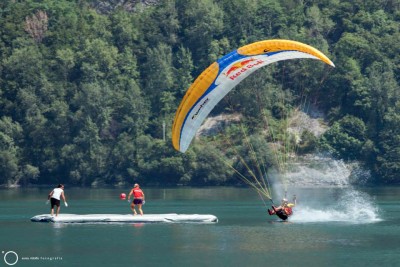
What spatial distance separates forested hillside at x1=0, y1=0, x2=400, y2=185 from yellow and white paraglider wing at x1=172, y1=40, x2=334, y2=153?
59181 mm

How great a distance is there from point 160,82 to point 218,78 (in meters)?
72.8

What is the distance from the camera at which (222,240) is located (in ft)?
155

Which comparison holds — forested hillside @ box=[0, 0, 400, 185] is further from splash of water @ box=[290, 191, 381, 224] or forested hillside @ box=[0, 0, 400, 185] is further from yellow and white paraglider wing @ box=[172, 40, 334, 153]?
yellow and white paraglider wing @ box=[172, 40, 334, 153]

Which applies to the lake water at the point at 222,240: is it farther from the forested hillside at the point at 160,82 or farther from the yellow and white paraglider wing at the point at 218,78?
the forested hillside at the point at 160,82

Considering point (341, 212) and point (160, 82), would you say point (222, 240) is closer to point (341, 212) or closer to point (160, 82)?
point (341, 212)

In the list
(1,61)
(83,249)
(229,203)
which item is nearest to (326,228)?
(83,249)

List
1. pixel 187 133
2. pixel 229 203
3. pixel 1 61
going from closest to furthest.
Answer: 1. pixel 187 133
2. pixel 229 203
3. pixel 1 61

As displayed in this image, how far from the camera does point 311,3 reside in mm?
137875

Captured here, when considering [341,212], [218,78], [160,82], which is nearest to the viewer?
[218,78]

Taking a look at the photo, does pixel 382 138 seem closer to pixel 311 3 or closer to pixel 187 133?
pixel 311 3

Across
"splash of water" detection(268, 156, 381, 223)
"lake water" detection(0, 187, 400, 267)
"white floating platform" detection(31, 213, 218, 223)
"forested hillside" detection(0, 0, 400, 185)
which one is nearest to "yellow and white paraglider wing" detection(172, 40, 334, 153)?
"white floating platform" detection(31, 213, 218, 223)

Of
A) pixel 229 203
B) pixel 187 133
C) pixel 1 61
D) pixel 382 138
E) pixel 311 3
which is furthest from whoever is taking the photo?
pixel 311 3

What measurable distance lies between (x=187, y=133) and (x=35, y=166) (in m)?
68.4

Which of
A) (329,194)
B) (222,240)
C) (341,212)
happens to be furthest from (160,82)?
(222,240)
